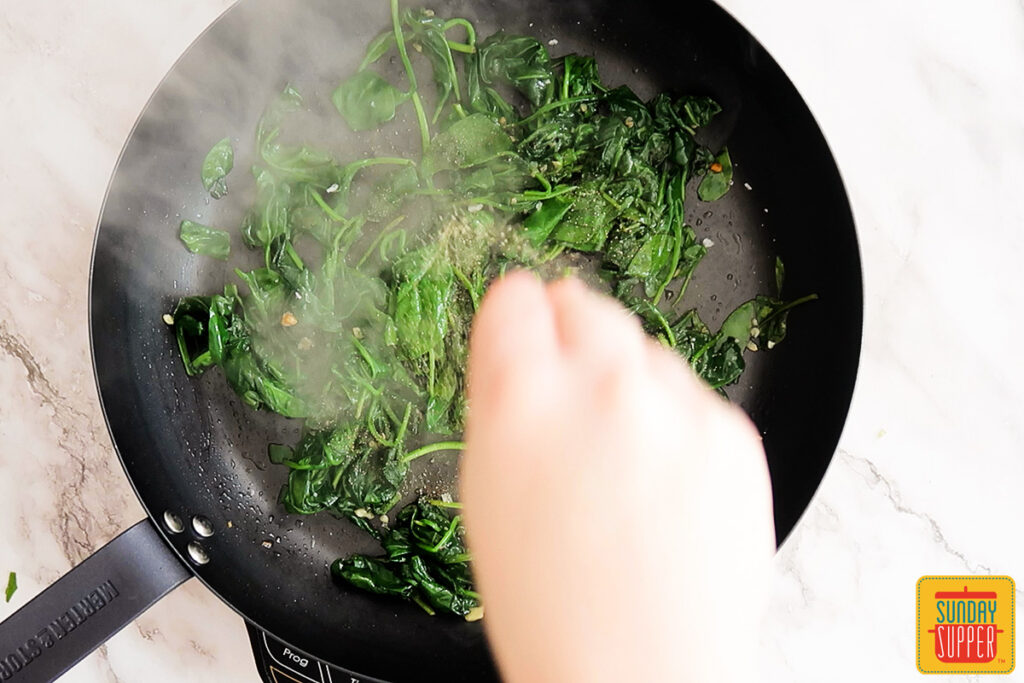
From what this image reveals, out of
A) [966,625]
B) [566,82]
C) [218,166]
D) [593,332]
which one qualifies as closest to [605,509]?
[593,332]

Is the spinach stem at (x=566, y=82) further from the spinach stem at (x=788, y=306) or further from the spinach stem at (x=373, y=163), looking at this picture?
the spinach stem at (x=788, y=306)

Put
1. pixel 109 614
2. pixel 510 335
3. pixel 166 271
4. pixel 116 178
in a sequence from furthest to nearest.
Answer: pixel 166 271
pixel 116 178
pixel 109 614
pixel 510 335

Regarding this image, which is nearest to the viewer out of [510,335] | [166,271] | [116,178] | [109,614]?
[510,335]

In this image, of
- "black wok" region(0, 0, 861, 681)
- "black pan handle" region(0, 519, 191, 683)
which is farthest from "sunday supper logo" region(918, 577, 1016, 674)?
"black pan handle" region(0, 519, 191, 683)

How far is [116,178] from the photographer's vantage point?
1.38 metres

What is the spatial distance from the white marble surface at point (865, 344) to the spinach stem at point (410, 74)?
0.62m

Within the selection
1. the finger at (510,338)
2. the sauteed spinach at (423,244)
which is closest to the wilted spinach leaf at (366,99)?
the sauteed spinach at (423,244)

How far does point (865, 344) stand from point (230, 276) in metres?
1.39

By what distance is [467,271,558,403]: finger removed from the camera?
87 cm

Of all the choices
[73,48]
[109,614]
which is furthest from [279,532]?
[73,48]

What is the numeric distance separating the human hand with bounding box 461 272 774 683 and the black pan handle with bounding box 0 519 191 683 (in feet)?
2.31

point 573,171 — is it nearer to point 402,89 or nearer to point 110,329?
point 402,89

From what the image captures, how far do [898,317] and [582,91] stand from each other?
2.79 ft

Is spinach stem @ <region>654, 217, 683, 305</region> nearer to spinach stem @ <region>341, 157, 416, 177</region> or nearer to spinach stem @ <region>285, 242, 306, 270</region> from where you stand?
spinach stem @ <region>341, 157, 416, 177</region>
